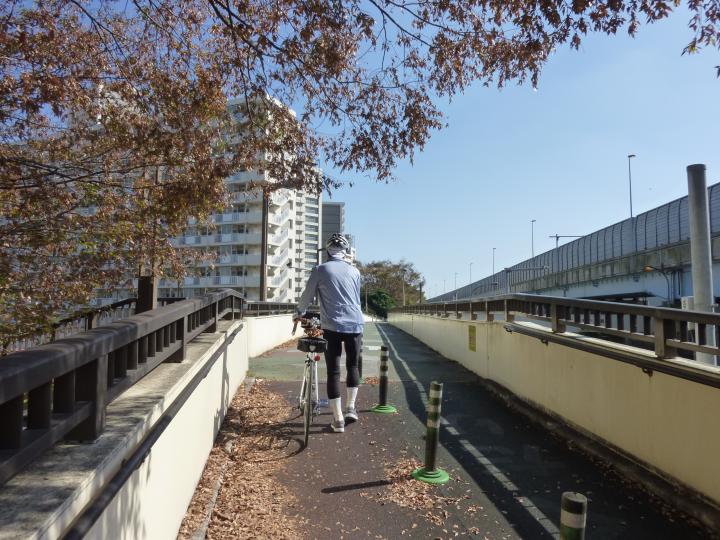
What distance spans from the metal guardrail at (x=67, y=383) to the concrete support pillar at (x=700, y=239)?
6494mm

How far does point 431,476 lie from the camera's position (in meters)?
4.80

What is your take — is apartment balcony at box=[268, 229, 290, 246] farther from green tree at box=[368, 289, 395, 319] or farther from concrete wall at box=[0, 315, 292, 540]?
concrete wall at box=[0, 315, 292, 540]

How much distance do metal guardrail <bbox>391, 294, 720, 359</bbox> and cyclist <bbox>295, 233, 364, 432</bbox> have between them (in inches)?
100

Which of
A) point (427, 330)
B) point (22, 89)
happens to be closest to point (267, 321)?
point (427, 330)

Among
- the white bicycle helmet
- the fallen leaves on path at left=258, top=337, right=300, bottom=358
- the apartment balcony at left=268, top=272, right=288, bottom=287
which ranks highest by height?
the apartment balcony at left=268, top=272, right=288, bottom=287

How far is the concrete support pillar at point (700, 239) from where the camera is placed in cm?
672

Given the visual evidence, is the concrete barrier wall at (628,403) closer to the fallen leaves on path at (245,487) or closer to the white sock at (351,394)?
the white sock at (351,394)

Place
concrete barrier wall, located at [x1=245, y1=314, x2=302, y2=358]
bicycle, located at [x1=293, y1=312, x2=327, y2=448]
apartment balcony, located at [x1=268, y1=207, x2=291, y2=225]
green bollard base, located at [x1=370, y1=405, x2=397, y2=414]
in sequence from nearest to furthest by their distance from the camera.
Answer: bicycle, located at [x1=293, y1=312, x2=327, y2=448] → green bollard base, located at [x1=370, y1=405, x2=397, y2=414] → concrete barrier wall, located at [x1=245, y1=314, x2=302, y2=358] → apartment balcony, located at [x1=268, y1=207, x2=291, y2=225]

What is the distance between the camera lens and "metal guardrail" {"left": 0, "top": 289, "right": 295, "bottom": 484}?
5.62ft

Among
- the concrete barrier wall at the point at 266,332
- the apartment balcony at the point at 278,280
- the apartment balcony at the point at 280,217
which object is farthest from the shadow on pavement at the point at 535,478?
the apartment balcony at the point at 278,280

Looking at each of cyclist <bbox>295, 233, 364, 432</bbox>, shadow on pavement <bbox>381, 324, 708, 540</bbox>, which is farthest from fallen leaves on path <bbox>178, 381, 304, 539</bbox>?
shadow on pavement <bbox>381, 324, 708, 540</bbox>

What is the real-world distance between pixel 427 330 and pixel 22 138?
49.9 feet

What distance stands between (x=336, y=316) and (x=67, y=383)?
421 cm

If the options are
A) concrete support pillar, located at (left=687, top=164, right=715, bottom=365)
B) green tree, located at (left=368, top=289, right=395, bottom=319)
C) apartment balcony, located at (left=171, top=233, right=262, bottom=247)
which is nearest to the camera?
concrete support pillar, located at (left=687, top=164, right=715, bottom=365)
